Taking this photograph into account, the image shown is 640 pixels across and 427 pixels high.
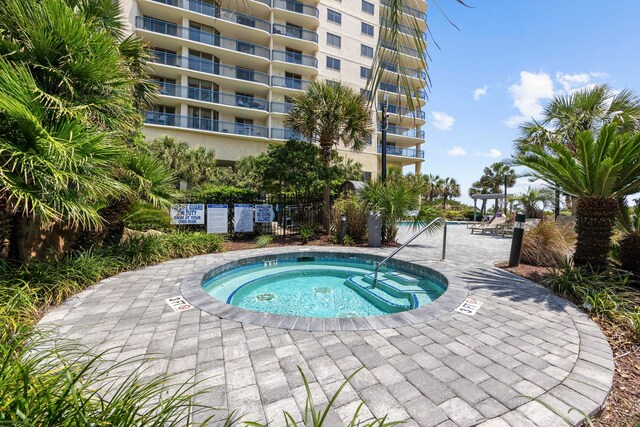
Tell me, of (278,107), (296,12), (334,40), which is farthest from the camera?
(334,40)

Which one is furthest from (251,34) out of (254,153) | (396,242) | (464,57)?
(464,57)

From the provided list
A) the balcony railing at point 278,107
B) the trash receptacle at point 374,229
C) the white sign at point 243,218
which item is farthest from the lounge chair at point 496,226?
the balcony railing at point 278,107

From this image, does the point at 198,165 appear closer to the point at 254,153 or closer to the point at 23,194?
the point at 254,153

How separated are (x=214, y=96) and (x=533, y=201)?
77.9ft

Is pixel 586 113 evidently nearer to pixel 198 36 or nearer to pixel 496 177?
pixel 198 36

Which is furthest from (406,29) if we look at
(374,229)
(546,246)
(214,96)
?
(214,96)

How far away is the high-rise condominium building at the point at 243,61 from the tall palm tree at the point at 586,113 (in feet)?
31.4

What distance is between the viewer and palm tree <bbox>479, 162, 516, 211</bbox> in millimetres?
33028

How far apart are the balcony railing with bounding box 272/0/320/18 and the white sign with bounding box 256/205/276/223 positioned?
20.8 m

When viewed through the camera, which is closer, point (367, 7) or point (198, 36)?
point (198, 36)

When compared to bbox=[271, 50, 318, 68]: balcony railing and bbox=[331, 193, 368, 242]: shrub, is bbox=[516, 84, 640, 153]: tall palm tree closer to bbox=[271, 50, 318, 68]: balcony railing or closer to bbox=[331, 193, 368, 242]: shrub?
bbox=[331, 193, 368, 242]: shrub

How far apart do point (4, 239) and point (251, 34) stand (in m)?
23.7

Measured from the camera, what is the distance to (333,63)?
25.7m

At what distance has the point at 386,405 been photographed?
201 centimetres
